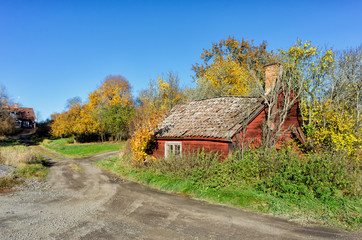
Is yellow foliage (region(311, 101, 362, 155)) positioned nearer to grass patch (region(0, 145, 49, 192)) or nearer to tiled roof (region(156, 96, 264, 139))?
tiled roof (region(156, 96, 264, 139))

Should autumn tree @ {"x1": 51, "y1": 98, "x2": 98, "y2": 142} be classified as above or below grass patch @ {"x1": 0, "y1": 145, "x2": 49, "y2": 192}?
above

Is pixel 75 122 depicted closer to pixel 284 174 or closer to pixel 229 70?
pixel 229 70

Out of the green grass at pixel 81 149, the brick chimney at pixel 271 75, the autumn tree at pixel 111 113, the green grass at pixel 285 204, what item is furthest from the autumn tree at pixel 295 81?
the autumn tree at pixel 111 113

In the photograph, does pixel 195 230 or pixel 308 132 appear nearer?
pixel 195 230

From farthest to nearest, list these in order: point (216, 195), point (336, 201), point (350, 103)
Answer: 1. point (350, 103)
2. point (216, 195)
3. point (336, 201)

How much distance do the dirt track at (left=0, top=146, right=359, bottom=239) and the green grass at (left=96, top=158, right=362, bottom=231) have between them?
49cm

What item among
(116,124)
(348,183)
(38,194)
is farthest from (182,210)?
(116,124)

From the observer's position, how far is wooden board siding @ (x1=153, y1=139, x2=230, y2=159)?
1184 centimetres

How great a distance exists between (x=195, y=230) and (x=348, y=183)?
6.05 meters

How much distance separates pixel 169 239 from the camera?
18.6 ft

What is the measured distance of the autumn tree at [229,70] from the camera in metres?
29.5

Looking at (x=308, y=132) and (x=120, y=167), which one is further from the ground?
(x=308, y=132)

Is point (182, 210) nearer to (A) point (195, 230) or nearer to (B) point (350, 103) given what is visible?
(A) point (195, 230)

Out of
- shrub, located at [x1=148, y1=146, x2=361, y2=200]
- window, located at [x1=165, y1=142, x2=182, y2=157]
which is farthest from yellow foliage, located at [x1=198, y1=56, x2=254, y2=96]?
shrub, located at [x1=148, y1=146, x2=361, y2=200]
